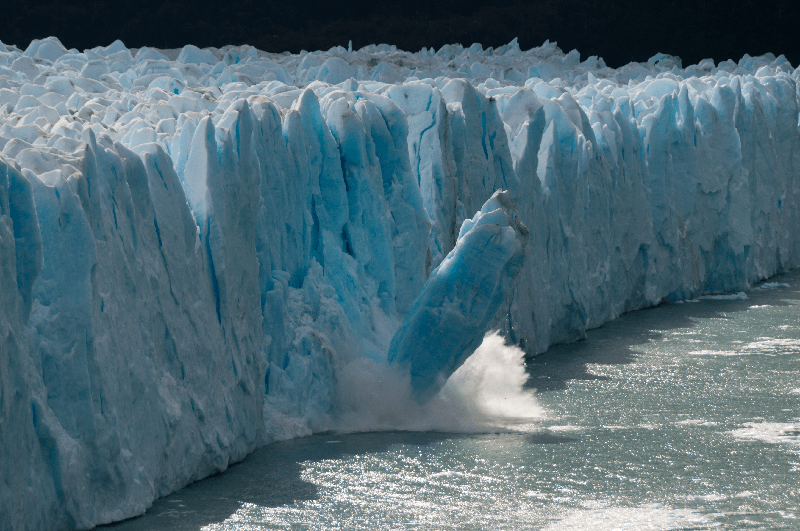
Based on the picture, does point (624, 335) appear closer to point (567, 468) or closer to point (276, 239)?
point (567, 468)

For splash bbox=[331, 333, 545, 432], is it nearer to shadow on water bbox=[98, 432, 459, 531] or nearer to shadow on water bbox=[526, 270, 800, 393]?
shadow on water bbox=[98, 432, 459, 531]

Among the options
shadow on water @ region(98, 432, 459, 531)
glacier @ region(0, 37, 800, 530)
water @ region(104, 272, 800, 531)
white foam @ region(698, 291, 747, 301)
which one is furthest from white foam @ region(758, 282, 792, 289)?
shadow on water @ region(98, 432, 459, 531)

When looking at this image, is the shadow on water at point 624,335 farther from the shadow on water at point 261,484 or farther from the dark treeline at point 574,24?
the dark treeline at point 574,24

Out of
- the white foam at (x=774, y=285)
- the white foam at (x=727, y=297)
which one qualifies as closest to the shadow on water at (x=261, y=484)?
the white foam at (x=727, y=297)

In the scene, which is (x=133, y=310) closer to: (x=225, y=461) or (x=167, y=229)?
(x=167, y=229)

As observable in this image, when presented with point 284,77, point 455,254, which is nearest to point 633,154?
point 284,77

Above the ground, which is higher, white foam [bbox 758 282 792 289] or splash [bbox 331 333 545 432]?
white foam [bbox 758 282 792 289]

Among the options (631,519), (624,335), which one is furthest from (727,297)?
(631,519)
